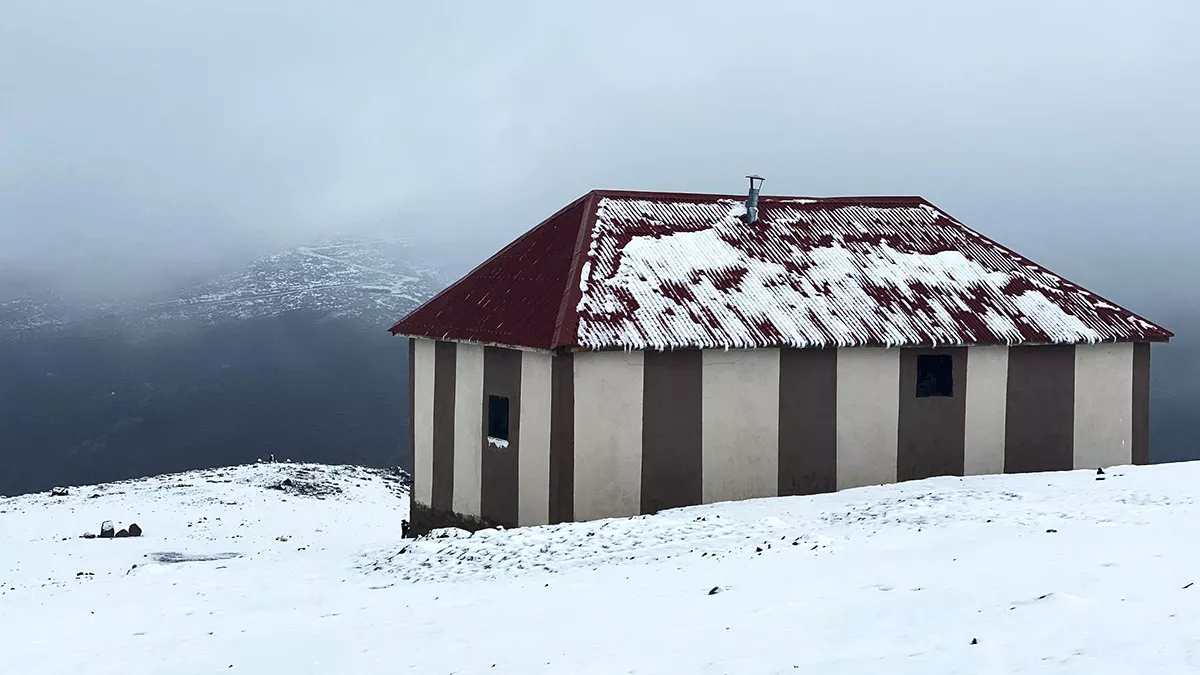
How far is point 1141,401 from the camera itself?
70.0 feet

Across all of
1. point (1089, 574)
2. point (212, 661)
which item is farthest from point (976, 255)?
point (212, 661)

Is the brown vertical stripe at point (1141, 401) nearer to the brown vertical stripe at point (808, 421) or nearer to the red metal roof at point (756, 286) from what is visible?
the red metal roof at point (756, 286)

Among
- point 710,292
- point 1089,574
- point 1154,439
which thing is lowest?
point 1154,439

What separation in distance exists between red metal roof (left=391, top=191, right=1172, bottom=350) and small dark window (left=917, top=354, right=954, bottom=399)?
61 centimetres

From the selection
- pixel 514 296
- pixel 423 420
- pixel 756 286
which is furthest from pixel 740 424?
pixel 423 420

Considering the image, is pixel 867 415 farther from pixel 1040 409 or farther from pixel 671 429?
pixel 671 429

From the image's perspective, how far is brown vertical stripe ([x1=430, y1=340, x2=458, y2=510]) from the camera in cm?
2009

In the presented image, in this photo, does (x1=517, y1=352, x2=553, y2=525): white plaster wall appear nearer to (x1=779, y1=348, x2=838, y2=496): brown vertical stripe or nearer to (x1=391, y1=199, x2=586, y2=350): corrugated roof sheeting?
(x1=391, y1=199, x2=586, y2=350): corrugated roof sheeting

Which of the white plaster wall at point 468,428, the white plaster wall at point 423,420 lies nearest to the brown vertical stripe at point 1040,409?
the white plaster wall at point 468,428

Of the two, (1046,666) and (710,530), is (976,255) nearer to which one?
(710,530)

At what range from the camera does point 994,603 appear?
10.5 metres

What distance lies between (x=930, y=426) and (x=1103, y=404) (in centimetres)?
359

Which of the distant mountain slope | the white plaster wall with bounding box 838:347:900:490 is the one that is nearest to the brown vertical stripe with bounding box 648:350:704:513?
the white plaster wall with bounding box 838:347:900:490

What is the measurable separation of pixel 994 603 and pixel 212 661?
289 inches
